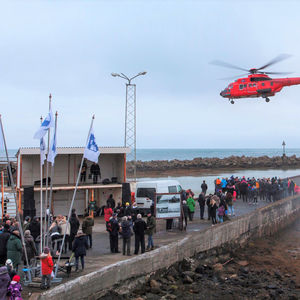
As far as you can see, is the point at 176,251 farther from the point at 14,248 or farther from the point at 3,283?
the point at 3,283

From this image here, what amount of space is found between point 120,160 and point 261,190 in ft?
36.6

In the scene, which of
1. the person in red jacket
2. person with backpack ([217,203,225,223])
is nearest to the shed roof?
person with backpack ([217,203,225,223])

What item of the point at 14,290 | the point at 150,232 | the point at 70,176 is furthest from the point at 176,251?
the point at 70,176

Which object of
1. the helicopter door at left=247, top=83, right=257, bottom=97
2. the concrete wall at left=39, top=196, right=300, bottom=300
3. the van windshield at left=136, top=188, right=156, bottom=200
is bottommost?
the concrete wall at left=39, top=196, right=300, bottom=300

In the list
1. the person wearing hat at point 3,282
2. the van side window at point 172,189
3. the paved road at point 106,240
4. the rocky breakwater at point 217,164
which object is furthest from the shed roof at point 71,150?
the rocky breakwater at point 217,164

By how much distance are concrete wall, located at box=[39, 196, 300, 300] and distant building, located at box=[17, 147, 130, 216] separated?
755cm

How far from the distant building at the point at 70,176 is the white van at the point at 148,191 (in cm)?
135

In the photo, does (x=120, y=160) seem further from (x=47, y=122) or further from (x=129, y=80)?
(x=47, y=122)

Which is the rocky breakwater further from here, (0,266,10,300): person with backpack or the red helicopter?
(0,266,10,300): person with backpack

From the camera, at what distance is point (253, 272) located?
52.8 ft

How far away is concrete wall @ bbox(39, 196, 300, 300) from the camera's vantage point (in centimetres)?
1023

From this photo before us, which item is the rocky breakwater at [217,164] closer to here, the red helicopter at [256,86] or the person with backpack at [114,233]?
the red helicopter at [256,86]

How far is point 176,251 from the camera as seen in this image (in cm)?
1457

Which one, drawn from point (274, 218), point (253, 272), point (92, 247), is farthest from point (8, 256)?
point (274, 218)
